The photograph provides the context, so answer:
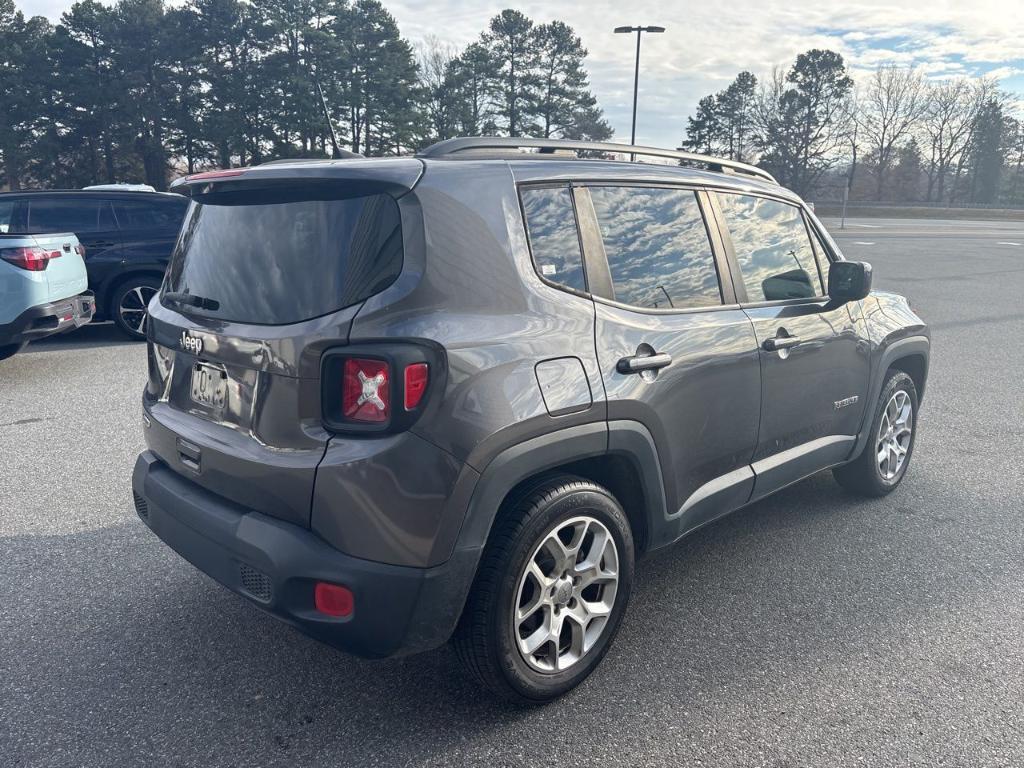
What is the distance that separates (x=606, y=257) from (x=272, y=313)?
1141 mm

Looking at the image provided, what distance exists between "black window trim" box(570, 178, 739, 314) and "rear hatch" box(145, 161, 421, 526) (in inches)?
26.4

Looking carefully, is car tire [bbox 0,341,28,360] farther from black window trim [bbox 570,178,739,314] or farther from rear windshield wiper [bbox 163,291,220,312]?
black window trim [bbox 570,178,739,314]

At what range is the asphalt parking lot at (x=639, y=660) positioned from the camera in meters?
Answer: 2.43

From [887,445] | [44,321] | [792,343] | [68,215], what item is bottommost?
[887,445]

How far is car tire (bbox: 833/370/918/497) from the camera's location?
14.0 ft

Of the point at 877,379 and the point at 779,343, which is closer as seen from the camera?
the point at 779,343

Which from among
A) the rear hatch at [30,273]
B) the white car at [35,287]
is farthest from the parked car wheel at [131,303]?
the rear hatch at [30,273]

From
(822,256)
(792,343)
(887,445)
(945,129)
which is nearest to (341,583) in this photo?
(792,343)

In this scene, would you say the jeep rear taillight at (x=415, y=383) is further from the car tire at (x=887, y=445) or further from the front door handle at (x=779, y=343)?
the car tire at (x=887, y=445)

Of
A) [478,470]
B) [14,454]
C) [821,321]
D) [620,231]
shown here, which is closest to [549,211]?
[620,231]

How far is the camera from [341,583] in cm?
220

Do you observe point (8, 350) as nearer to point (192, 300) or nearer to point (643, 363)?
point (192, 300)

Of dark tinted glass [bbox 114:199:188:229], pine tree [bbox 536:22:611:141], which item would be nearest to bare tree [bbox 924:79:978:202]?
pine tree [bbox 536:22:611:141]

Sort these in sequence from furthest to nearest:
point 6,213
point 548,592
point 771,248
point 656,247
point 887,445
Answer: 1. point 6,213
2. point 887,445
3. point 771,248
4. point 656,247
5. point 548,592
